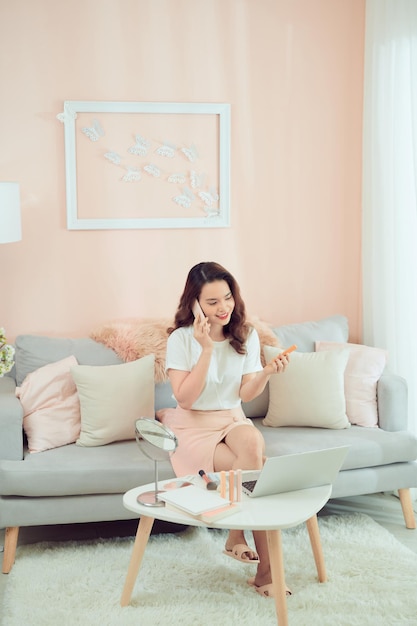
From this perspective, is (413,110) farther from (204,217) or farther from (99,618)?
(99,618)

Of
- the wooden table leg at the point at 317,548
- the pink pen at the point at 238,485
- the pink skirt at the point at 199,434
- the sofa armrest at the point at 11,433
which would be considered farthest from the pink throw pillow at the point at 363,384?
the sofa armrest at the point at 11,433

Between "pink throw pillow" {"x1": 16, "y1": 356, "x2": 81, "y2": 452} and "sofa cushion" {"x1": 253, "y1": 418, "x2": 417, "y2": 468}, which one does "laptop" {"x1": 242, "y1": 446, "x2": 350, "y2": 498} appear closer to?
"sofa cushion" {"x1": 253, "y1": 418, "x2": 417, "y2": 468}

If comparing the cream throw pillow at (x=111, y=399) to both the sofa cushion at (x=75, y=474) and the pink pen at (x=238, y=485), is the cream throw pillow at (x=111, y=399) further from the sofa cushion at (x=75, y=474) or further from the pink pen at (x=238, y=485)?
the pink pen at (x=238, y=485)

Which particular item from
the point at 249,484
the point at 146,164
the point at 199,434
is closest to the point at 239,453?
the point at 199,434

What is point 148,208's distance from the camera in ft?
12.8

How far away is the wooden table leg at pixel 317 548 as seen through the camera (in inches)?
110

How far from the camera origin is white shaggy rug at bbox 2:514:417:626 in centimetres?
257

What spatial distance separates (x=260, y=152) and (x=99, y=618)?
2.40 m

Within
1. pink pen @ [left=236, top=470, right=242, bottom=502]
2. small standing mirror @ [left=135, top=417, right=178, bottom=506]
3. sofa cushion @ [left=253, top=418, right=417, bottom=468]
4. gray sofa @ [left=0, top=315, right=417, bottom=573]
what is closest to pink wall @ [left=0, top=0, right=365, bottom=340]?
gray sofa @ [left=0, top=315, right=417, bottom=573]

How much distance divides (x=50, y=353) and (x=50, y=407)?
1.06ft

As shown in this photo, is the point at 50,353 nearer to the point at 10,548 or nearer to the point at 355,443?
the point at 10,548

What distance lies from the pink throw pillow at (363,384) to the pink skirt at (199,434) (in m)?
0.63

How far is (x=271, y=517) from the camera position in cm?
234

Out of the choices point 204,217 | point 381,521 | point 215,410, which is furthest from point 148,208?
point 381,521
